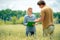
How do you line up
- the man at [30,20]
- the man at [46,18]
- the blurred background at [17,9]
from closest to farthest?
the man at [46,18] → the man at [30,20] → the blurred background at [17,9]

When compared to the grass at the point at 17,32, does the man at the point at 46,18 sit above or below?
above

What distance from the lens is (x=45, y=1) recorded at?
259 centimetres

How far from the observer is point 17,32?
2631 millimetres

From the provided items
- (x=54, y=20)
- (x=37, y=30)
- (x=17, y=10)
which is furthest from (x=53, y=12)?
(x=17, y=10)

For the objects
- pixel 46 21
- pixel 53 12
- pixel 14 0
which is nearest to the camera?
pixel 46 21

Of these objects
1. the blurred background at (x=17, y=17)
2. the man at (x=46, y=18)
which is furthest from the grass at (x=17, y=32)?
the man at (x=46, y=18)

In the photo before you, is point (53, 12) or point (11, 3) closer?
point (53, 12)

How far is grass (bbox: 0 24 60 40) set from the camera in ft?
8.41

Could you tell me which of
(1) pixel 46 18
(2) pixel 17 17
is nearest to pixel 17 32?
(2) pixel 17 17

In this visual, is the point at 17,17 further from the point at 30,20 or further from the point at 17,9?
the point at 30,20

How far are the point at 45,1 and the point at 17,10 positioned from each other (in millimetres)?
427

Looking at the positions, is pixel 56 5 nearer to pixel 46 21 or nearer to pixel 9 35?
pixel 46 21

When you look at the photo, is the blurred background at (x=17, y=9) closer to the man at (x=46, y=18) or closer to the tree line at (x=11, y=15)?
the tree line at (x=11, y=15)

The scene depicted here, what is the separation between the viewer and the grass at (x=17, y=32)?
2564 mm
